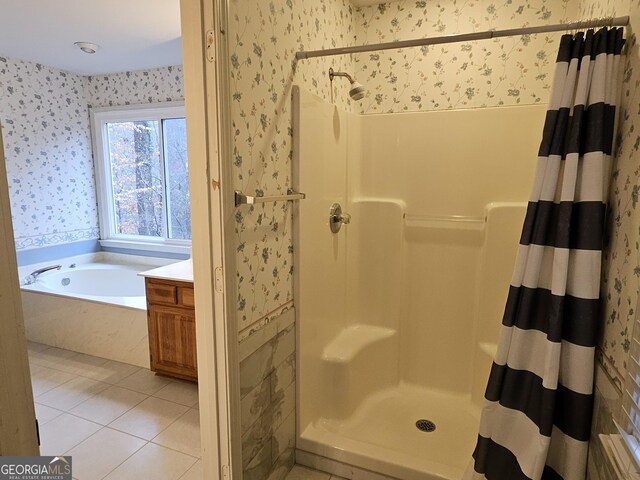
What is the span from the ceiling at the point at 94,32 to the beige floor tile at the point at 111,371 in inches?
97.0

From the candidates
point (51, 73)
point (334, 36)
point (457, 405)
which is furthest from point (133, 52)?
point (457, 405)

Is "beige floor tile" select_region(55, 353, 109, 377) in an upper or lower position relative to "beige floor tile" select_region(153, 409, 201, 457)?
upper

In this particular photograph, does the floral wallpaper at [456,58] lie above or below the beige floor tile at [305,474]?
above

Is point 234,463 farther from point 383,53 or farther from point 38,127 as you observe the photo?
point 38,127

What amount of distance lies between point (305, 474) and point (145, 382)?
148 cm

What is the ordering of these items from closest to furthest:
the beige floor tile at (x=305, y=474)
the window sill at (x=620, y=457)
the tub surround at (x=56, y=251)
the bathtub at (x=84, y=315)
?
the window sill at (x=620, y=457) → the beige floor tile at (x=305, y=474) → the bathtub at (x=84, y=315) → the tub surround at (x=56, y=251)

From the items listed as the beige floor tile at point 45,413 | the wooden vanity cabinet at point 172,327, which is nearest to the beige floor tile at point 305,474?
the wooden vanity cabinet at point 172,327

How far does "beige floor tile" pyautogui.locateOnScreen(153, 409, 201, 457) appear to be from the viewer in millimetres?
2158

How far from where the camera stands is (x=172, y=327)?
271cm

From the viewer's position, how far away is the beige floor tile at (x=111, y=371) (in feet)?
9.40

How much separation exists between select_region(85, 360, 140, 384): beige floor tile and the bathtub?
0.14ft

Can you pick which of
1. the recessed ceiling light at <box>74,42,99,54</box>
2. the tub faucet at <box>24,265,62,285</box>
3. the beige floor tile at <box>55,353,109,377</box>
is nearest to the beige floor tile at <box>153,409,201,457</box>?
the beige floor tile at <box>55,353,109,377</box>

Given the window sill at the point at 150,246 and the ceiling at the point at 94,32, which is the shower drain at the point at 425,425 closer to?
the window sill at the point at 150,246

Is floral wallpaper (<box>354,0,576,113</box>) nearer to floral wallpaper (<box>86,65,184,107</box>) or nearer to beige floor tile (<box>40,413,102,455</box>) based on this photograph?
floral wallpaper (<box>86,65,184,107</box>)
